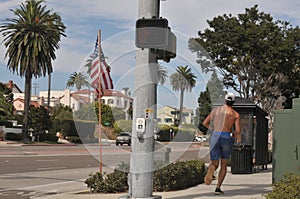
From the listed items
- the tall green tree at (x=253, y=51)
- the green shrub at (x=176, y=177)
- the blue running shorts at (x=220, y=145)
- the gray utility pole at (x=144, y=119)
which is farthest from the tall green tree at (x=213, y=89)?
the tall green tree at (x=253, y=51)

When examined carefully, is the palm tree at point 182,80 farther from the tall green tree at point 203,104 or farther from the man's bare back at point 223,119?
the man's bare back at point 223,119

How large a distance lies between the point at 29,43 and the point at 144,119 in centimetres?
4847

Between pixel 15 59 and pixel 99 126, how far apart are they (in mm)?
45547

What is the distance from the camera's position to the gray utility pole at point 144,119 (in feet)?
30.1

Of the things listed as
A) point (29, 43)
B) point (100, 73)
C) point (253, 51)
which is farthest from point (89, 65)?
point (29, 43)

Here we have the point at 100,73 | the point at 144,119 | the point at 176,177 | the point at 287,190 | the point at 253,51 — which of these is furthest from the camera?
the point at 253,51

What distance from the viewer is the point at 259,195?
425 inches

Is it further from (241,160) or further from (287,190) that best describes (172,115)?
(241,160)

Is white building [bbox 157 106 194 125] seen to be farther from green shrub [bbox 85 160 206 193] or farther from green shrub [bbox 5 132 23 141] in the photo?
green shrub [bbox 5 132 23 141]

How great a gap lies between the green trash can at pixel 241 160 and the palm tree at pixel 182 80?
7.48m

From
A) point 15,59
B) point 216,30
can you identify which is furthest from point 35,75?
point 216,30

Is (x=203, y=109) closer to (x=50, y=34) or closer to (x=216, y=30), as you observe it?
(x=216, y=30)

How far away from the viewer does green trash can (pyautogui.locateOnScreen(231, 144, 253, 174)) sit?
59.8ft

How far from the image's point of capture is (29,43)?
5569 cm
